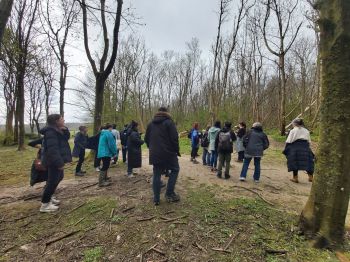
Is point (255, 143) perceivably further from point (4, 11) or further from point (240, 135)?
point (4, 11)

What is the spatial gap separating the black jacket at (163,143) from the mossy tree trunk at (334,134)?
2.65 meters

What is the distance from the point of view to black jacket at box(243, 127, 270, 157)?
293 inches

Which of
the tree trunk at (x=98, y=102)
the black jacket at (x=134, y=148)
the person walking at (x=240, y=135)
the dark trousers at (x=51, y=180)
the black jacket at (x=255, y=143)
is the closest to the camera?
the dark trousers at (x=51, y=180)

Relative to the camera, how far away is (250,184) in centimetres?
727

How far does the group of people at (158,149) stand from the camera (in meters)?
5.40

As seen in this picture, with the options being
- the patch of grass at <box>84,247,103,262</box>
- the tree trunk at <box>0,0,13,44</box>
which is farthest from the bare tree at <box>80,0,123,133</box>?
the patch of grass at <box>84,247,103,262</box>

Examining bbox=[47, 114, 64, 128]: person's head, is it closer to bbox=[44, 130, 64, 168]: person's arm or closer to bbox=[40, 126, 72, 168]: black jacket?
bbox=[40, 126, 72, 168]: black jacket

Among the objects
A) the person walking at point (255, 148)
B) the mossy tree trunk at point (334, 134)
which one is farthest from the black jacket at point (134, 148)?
the mossy tree trunk at point (334, 134)

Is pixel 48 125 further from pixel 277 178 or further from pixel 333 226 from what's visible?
pixel 277 178

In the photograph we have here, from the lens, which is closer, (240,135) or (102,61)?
(240,135)

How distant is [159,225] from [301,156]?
5.20 m

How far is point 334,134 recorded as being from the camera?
13.4 ft

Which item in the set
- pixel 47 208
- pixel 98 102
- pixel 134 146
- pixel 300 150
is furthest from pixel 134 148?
pixel 300 150

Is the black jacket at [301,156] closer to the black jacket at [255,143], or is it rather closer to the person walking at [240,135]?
the black jacket at [255,143]
